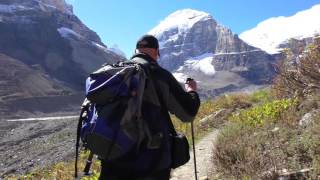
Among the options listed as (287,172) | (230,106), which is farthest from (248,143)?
(230,106)

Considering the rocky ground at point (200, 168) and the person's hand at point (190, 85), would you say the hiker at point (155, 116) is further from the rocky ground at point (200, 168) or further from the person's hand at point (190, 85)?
the rocky ground at point (200, 168)

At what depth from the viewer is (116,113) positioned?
4.32 m

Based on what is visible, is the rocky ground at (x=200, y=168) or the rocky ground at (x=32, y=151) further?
the rocky ground at (x=32, y=151)

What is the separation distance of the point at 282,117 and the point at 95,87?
19.5ft

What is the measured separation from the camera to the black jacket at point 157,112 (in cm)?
435

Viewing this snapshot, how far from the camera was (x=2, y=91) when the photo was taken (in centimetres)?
10894

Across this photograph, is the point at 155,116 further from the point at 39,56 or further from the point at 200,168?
the point at 39,56

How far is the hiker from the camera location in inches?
171

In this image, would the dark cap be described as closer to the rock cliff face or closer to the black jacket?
the black jacket

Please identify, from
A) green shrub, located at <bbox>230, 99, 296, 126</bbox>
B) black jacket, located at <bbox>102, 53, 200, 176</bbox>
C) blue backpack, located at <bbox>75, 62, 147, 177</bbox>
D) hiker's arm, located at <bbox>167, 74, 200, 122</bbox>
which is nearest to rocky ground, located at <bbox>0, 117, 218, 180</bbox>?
green shrub, located at <bbox>230, 99, 296, 126</bbox>

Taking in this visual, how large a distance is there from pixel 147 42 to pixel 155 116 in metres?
0.71

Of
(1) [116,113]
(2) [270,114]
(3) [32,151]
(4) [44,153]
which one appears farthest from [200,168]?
(3) [32,151]

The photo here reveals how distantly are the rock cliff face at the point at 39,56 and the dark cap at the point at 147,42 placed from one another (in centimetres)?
9487

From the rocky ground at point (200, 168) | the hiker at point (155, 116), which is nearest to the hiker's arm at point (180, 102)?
the hiker at point (155, 116)
